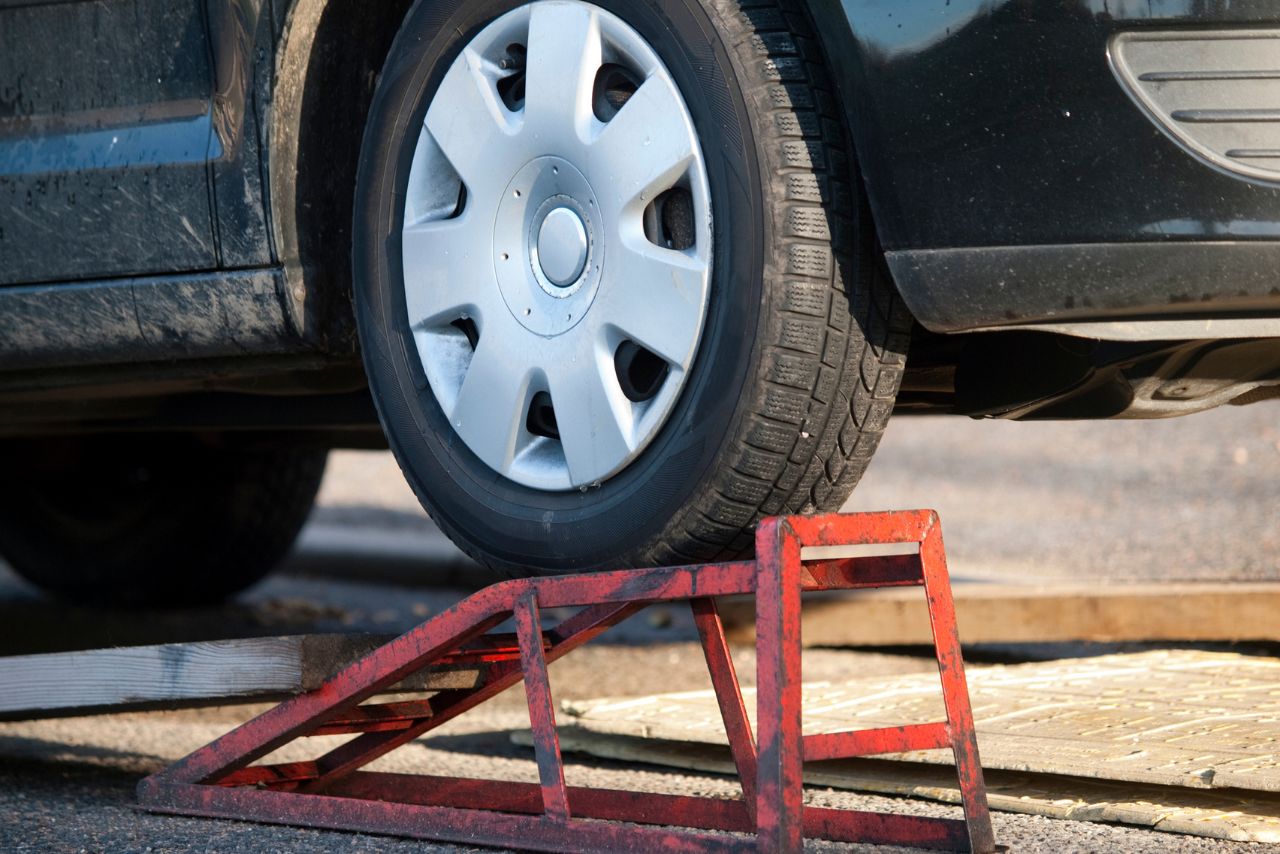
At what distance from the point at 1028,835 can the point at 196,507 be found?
3104mm

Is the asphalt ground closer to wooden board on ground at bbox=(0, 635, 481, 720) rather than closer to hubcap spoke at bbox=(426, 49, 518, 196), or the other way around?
wooden board on ground at bbox=(0, 635, 481, 720)

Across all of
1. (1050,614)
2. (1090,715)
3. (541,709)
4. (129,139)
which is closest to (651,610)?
(1050,614)

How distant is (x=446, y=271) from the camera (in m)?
2.51

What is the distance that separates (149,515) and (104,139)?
224cm

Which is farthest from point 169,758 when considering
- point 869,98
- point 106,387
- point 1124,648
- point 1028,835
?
point 1124,648

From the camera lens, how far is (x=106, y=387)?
3.09m

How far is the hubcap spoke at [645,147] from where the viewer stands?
2.24 meters

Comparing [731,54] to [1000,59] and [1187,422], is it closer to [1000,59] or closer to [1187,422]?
[1000,59]

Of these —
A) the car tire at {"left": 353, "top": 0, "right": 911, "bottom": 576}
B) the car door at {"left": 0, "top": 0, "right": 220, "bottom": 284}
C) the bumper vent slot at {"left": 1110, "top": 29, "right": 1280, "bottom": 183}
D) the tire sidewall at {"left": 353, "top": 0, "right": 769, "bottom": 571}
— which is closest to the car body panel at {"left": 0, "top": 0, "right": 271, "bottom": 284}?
the car door at {"left": 0, "top": 0, "right": 220, "bottom": 284}

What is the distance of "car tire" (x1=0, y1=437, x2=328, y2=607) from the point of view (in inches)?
188

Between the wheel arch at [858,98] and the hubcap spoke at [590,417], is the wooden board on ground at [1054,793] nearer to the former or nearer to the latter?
the hubcap spoke at [590,417]

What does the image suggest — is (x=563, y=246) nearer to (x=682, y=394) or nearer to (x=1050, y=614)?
(x=682, y=394)

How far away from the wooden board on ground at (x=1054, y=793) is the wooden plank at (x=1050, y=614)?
1610 mm

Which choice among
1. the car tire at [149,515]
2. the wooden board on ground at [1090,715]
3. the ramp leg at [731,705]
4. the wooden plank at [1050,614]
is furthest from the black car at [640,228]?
the car tire at [149,515]
